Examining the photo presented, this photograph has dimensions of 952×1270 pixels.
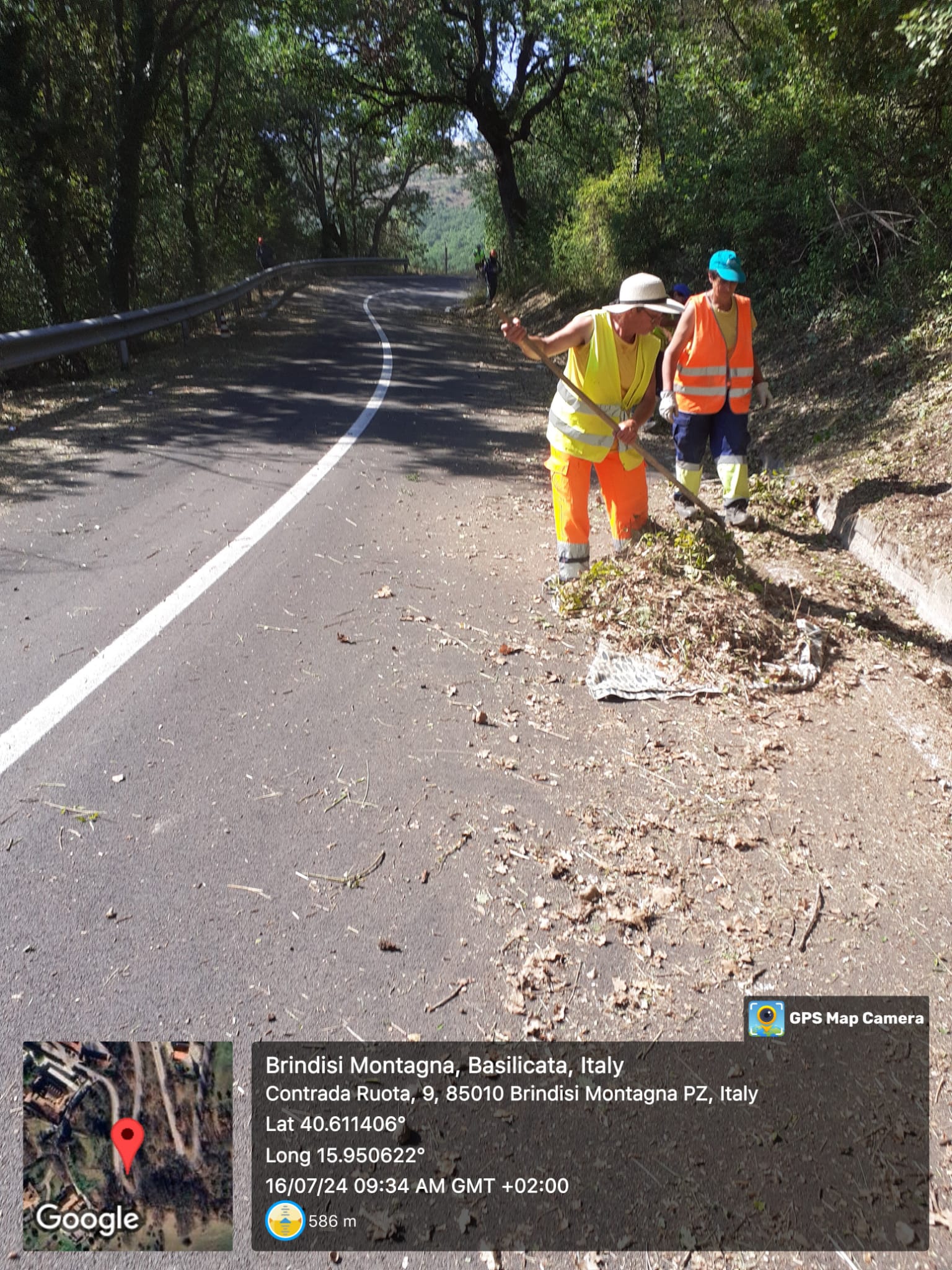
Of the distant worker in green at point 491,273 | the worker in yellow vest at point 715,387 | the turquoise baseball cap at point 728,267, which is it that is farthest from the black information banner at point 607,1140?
the distant worker in green at point 491,273

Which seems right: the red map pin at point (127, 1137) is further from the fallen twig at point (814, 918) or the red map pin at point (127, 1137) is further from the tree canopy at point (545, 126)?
the tree canopy at point (545, 126)

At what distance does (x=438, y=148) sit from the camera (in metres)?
27.5

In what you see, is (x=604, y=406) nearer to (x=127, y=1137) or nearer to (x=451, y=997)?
(x=451, y=997)

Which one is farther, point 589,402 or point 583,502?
point 583,502

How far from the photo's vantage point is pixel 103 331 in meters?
13.0

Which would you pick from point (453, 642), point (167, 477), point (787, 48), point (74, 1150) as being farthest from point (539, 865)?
point (787, 48)

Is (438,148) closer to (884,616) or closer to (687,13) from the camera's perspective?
(687,13)

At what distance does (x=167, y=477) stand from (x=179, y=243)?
15529 mm

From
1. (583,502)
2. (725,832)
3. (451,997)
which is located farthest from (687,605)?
(451,997)

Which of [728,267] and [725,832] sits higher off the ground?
[728,267]

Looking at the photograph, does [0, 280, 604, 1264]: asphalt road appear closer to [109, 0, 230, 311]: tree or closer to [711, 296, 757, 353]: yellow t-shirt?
[711, 296, 757, 353]: yellow t-shirt

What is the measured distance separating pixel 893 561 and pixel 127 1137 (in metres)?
5.70

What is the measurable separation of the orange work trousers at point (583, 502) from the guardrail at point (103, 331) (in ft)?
25.5

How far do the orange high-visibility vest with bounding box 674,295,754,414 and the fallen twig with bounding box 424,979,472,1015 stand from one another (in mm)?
4996
